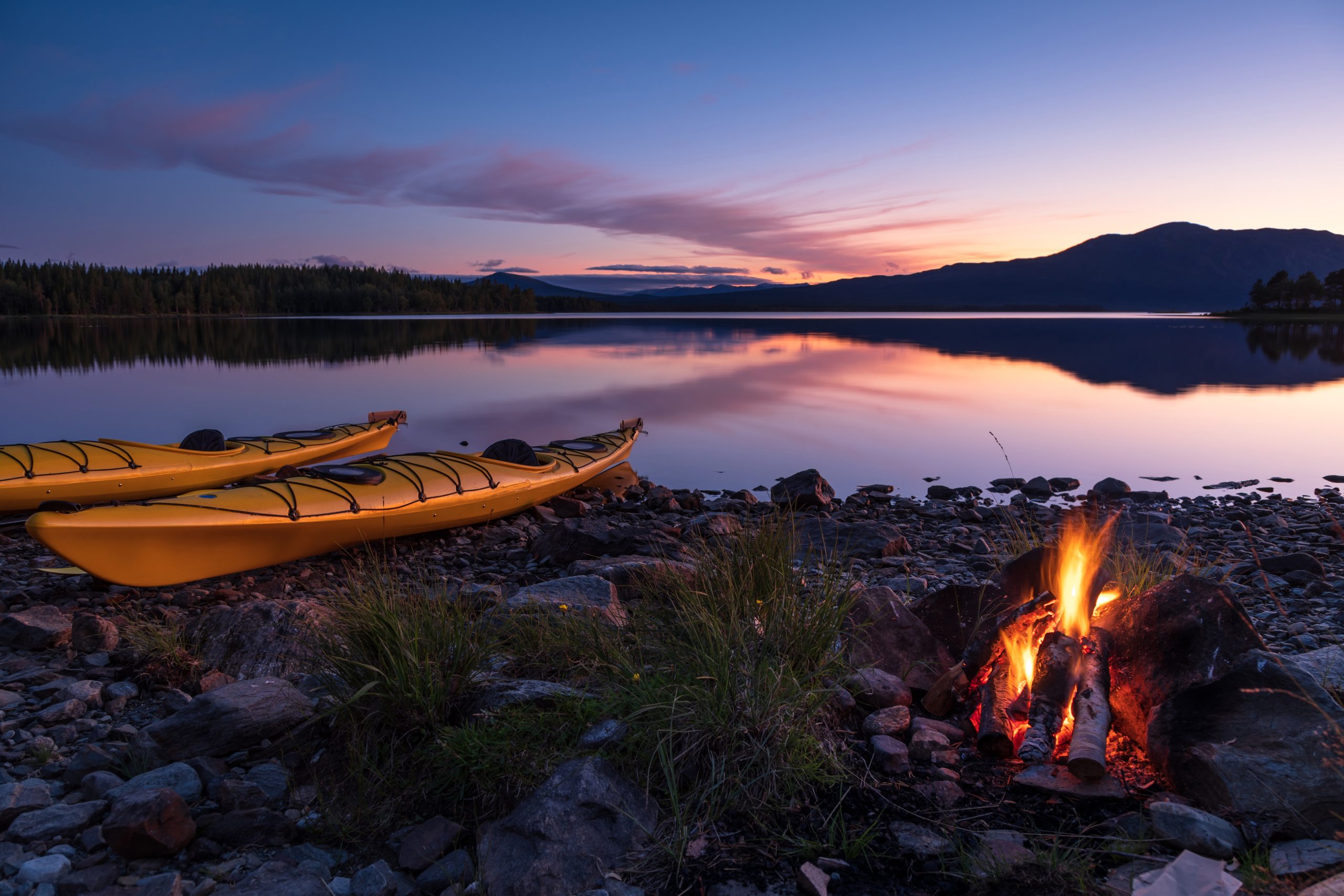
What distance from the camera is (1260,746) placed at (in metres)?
3.30

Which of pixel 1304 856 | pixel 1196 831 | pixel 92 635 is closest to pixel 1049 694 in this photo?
pixel 1196 831

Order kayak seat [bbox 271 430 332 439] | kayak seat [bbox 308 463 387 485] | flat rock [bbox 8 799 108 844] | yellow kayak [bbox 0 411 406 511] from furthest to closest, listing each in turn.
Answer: kayak seat [bbox 271 430 332 439]
yellow kayak [bbox 0 411 406 511]
kayak seat [bbox 308 463 387 485]
flat rock [bbox 8 799 108 844]

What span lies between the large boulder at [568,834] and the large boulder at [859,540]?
17.3 ft

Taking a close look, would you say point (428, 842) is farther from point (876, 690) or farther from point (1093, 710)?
point (1093, 710)

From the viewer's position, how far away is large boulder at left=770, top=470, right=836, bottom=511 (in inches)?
476

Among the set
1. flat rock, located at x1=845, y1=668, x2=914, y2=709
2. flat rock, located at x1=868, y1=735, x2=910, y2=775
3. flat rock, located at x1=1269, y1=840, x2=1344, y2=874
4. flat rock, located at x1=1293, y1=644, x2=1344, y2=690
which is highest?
flat rock, located at x1=1293, y1=644, x2=1344, y2=690

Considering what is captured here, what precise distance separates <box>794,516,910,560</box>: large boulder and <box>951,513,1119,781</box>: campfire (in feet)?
11.5

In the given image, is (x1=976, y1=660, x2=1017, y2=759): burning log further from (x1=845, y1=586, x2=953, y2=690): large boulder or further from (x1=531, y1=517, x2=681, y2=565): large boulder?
(x1=531, y1=517, x2=681, y2=565): large boulder

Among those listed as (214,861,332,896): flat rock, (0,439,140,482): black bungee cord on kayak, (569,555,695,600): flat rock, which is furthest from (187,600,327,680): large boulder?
(0,439,140,482): black bungee cord on kayak

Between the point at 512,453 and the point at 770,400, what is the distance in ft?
57.3

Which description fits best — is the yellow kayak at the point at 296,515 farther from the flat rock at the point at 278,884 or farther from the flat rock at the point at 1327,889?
the flat rock at the point at 1327,889

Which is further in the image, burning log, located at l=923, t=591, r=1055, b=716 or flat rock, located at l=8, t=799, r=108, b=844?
burning log, located at l=923, t=591, r=1055, b=716

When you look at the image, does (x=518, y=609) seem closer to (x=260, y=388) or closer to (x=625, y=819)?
(x=625, y=819)

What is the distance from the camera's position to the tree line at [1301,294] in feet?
322
